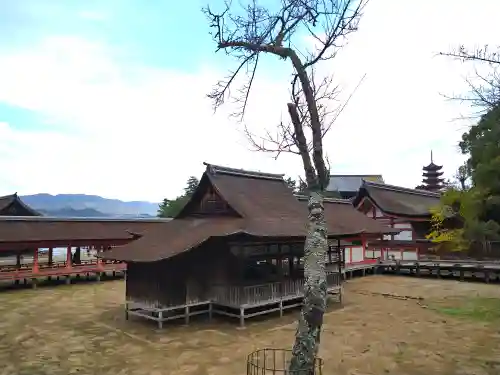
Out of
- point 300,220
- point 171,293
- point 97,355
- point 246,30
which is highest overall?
point 246,30

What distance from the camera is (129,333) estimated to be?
14.9 m

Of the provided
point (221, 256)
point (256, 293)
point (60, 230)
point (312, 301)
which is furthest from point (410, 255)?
point (312, 301)

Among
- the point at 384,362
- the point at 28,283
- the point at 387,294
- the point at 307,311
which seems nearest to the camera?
the point at 307,311

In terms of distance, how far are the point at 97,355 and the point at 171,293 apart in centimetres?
374

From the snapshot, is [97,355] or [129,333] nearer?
[97,355]

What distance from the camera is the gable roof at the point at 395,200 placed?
3584 cm

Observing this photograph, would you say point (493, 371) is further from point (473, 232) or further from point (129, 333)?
point (473, 232)

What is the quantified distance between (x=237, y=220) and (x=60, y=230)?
16383 millimetres

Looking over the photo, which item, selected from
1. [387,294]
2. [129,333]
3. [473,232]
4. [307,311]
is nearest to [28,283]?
[129,333]

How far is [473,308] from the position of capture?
1858 centimetres

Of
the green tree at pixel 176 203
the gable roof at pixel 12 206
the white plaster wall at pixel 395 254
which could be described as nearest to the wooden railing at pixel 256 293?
the white plaster wall at pixel 395 254

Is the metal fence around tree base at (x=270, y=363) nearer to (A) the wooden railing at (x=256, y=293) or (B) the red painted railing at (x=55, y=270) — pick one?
(A) the wooden railing at (x=256, y=293)

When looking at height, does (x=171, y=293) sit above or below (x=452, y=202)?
below

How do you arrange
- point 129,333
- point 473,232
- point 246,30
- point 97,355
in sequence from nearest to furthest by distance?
point 246,30
point 97,355
point 129,333
point 473,232
